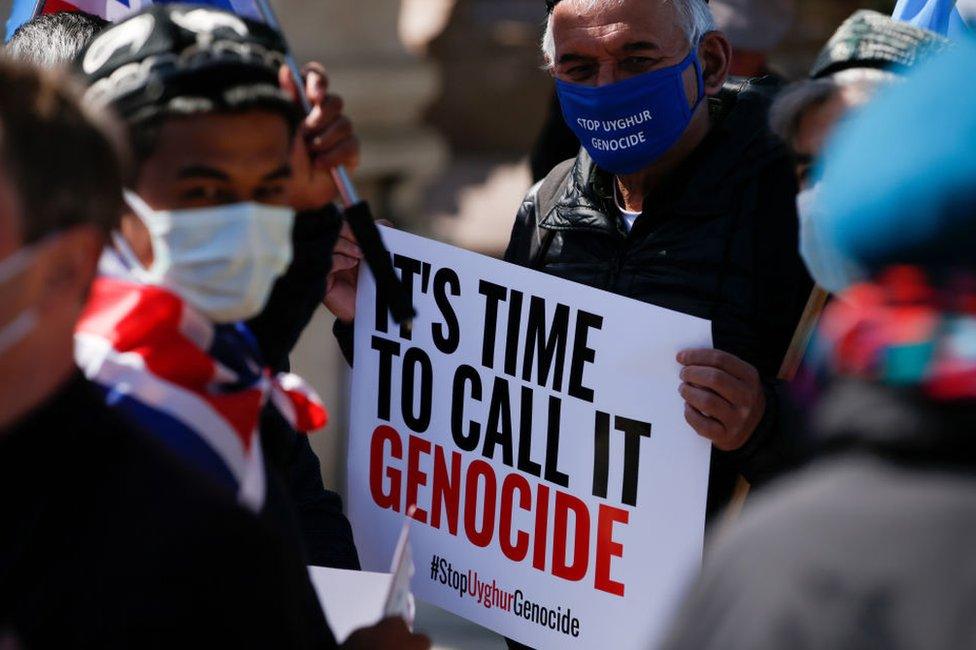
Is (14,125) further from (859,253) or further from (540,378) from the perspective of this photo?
(540,378)

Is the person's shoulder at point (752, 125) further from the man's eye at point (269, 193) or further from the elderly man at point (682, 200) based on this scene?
the man's eye at point (269, 193)

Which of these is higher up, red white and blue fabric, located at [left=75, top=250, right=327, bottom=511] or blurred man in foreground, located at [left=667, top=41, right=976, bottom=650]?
blurred man in foreground, located at [left=667, top=41, right=976, bottom=650]

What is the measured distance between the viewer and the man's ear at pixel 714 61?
131 inches

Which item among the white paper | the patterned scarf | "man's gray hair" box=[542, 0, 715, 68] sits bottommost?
the white paper

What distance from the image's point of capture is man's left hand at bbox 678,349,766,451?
110 inches

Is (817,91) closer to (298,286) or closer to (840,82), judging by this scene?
(840,82)

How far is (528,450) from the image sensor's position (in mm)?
3188

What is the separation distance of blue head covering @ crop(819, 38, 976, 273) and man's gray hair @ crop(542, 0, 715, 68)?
1853mm

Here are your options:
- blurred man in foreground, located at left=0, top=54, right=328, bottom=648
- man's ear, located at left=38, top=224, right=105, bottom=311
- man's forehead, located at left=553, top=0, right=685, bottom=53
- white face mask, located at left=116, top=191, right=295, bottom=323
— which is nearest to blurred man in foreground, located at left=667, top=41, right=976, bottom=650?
→ blurred man in foreground, located at left=0, top=54, right=328, bottom=648

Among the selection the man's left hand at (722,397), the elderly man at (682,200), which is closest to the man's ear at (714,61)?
the elderly man at (682,200)

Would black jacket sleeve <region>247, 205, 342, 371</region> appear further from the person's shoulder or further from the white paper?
the person's shoulder

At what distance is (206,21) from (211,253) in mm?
356

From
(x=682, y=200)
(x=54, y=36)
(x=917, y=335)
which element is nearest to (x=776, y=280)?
(x=682, y=200)

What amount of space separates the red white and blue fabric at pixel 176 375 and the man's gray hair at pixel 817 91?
105cm
